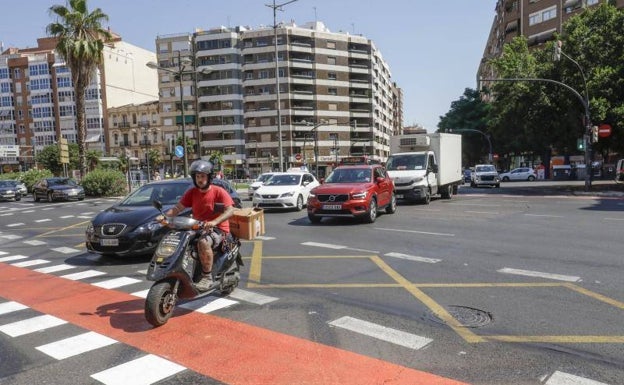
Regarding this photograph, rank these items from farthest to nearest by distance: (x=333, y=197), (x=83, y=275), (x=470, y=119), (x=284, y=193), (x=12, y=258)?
1. (x=470, y=119)
2. (x=284, y=193)
3. (x=333, y=197)
4. (x=12, y=258)
5. (x=83, y=275)

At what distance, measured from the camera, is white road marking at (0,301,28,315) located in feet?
19.3

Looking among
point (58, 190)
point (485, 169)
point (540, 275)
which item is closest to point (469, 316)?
point (540, 275)

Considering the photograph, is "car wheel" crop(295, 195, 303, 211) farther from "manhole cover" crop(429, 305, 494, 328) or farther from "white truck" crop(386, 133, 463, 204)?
"manhole cover" crop(429, 305, 494, 328)

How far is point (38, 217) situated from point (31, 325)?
619 inches

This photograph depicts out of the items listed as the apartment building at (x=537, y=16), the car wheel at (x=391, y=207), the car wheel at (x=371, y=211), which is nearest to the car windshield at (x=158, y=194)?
the car wheel at (x=371, y=211)

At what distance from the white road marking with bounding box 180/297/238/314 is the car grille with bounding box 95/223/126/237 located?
3.22m

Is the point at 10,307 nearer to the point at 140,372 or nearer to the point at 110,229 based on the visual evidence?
the point at 110,229

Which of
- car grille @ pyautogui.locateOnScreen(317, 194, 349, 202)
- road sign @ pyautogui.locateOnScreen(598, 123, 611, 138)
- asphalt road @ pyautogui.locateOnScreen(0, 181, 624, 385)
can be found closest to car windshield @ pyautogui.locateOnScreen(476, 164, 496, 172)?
road sign @ pyautogui.locateOnScreen(598, 123, 611, 138)

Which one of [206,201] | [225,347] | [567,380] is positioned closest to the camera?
[567,380]

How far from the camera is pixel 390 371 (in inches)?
149

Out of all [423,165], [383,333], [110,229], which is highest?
[423,165]

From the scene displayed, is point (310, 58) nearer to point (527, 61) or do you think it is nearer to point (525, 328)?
point (527, 61)

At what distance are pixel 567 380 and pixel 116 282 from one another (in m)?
5.99

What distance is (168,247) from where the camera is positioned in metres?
5.11
